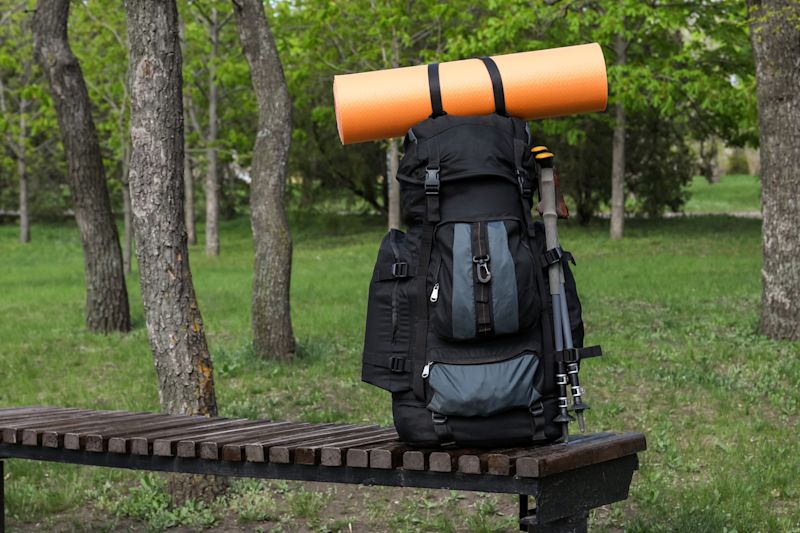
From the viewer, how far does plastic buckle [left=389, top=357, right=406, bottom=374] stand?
3.72 meters

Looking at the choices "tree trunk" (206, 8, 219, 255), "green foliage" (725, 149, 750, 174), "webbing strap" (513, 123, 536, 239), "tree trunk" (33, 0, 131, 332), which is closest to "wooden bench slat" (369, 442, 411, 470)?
"webbing strap" (513, 123, 536, 239)

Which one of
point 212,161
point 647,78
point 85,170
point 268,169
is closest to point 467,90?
point 268,169

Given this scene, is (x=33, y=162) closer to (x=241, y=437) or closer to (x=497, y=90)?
(x=241, y=437)

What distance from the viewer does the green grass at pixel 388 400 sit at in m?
5.39

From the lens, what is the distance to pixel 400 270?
372 centimetres

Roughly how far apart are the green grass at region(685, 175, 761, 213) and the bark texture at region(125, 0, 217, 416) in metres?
36.8

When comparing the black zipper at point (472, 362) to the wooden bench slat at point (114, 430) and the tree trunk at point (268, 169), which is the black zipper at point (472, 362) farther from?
the tree trunk at point (268, 169)

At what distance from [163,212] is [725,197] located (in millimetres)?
43799

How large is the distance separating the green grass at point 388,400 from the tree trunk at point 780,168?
380 mm

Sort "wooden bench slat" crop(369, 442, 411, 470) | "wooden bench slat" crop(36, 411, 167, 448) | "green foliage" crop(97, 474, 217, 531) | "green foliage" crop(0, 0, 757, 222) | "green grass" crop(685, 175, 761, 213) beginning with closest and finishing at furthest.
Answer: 1. "wooden bench slat" crop(369, 442, 411, 470)
2. "wooden bench slat" crop(36, 411, 167, 448)
3. "green foliage" crop(97, 474, 217, 531)
4. "green foliage" crop(0, 0, 757, 222)
5. "green grass" crop(685, 175, 761, 213)

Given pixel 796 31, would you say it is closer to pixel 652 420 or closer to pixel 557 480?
pixel 652 420

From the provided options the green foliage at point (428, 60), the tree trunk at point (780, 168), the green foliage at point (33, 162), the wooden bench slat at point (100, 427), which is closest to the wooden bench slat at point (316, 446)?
the wooden bench slat at point (100, 427)

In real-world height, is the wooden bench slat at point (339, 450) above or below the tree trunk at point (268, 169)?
below

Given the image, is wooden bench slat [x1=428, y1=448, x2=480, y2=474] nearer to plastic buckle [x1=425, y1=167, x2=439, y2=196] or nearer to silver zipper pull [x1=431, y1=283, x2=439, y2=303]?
silver zipper pull [x1=431, y1=283, x2=439, y2=303]
